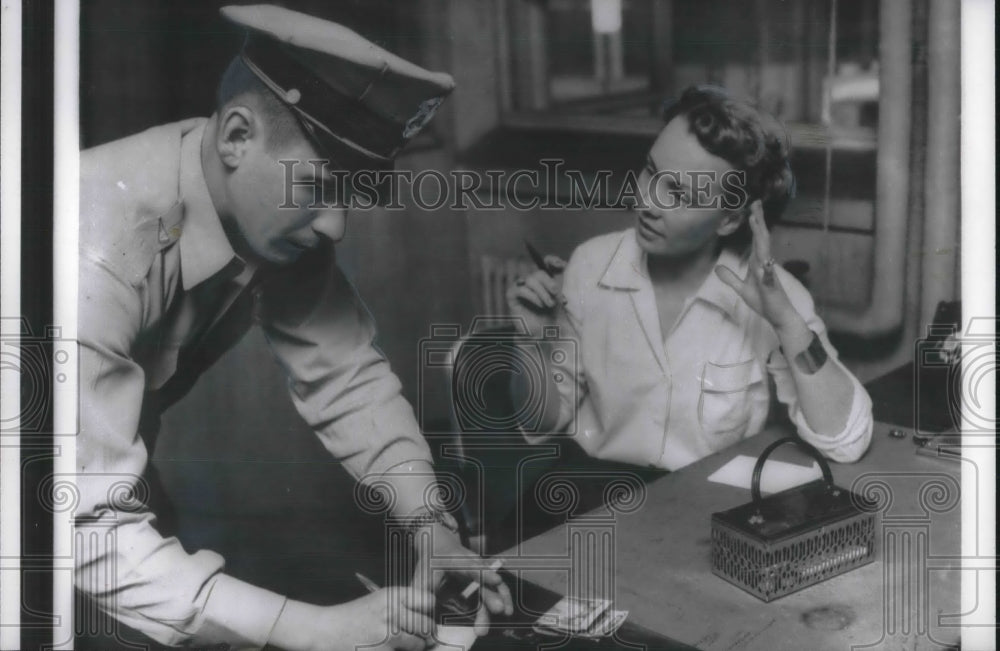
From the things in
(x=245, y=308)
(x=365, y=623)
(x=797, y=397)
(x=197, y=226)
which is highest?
(x=197, y=226)

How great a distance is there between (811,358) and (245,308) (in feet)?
4.67

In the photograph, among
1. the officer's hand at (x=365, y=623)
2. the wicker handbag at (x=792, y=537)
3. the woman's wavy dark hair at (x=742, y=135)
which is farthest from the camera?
the woman's wavy dark hair at (x=742, y=135)

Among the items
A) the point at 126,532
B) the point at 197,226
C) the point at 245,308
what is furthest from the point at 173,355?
the point at 126,532

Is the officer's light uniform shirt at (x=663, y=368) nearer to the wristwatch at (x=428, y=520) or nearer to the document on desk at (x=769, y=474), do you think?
the document on desk at (x=769, y=474)

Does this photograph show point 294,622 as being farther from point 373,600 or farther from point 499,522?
point 499,522

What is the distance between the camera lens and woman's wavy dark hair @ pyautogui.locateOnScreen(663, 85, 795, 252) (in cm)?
230

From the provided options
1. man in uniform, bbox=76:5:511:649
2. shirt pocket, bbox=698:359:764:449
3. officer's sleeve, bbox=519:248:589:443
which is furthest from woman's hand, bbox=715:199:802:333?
man in uniform, bbox=76:5:511:649

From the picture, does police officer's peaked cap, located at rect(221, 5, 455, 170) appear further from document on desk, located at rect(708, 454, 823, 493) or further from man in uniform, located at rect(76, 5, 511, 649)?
document on desk, located at rect(708, 454, 823, 493)

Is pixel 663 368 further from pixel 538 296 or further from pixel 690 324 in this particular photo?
pixel 538 296

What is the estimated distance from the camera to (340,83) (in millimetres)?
2068

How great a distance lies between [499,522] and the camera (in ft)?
7.52

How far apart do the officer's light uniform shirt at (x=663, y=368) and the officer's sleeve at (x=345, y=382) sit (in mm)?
429

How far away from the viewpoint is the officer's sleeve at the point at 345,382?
227cm

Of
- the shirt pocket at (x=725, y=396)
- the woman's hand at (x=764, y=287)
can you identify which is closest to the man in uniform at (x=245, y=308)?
the shirt pocket at (x=725, y=396)
